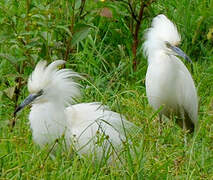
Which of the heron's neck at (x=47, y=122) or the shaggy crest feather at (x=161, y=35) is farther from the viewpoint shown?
the shaggy crest feather at (x=161, y=35)

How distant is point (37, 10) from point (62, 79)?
0.87 m

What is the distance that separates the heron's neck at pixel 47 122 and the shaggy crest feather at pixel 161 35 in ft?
4.78

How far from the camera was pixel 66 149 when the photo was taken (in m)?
4.37

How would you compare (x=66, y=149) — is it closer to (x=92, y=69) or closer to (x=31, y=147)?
(x=31, y=147)

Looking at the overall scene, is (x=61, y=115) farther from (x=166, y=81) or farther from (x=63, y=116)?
(x=166, y=81)

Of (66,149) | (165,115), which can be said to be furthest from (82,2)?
(66,149)

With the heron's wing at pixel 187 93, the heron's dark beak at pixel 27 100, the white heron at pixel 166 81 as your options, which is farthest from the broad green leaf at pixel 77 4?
the heron's dark beak at pixel 27 100

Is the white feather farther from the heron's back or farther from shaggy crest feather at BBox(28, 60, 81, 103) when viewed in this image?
the heron's back

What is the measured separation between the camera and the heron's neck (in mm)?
4660

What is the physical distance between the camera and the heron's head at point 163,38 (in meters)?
5.79

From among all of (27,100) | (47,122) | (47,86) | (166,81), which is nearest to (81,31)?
(166,81)

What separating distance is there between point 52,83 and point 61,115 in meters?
0.27

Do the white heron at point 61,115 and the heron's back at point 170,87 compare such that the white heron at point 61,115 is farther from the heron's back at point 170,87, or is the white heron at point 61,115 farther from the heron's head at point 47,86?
the heron's back at point 170,87

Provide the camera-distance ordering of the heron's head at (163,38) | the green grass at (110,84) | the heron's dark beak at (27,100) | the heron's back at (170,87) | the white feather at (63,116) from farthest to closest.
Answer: the heron's back at (170,87)
the heron's head at (163,38)
the heron's dark beak at (27,100)
the white feather at (63,116)
the green grass at (110,84)
